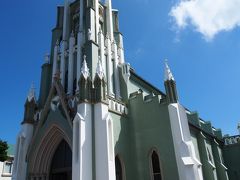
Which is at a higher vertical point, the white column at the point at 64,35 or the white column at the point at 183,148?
the white column at the point at 64,35

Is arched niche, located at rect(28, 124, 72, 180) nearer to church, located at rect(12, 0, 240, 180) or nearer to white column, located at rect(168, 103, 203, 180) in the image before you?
church, located at rect(12, 0, 240, 180)

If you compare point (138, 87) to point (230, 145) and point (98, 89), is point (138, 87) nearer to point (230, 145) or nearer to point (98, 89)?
point (98, 89)

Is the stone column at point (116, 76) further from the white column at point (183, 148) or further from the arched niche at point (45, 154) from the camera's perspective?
the arched niche at point (45, 154)

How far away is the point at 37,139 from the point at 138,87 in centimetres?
1013

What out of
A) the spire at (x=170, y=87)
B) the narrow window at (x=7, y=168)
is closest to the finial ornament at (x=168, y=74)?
the spire at (x=170, y=87)

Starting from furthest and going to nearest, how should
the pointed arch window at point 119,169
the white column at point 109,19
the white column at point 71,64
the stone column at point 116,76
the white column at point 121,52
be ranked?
the white column at point 109,19, the white column at point 121,52, the stone column at point 116,76, the white column at point 71,64, the pointed arch window at point 119,169

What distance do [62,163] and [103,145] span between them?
4.96m

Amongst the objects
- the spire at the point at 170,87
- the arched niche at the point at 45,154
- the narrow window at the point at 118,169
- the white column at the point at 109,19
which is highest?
the white column at the point at 109,19

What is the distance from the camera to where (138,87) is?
23234mm

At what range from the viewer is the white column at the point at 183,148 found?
14914mm

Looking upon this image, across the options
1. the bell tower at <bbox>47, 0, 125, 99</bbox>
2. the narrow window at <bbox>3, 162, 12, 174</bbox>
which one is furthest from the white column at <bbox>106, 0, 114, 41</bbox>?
the narrow window at <bbox>3, 162, 12, 174</bbox>

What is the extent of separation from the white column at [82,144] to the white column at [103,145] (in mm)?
441

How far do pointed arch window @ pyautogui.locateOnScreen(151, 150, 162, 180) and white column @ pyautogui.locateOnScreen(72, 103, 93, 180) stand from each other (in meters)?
5.00

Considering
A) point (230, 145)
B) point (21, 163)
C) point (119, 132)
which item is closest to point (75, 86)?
point (119, 132)
